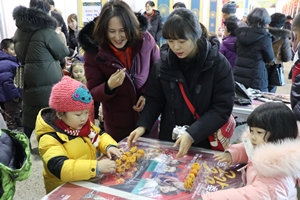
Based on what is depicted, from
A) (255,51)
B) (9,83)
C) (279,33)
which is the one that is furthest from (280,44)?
(9,83)

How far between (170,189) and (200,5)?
6.01 metres

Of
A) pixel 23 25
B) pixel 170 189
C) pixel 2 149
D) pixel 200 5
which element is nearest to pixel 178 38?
pixel 170 189

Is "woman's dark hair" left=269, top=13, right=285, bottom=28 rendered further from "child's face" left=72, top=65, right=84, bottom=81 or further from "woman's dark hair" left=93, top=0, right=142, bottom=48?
"woman's dark hair" left=93, top=0, right=142, bottom=48

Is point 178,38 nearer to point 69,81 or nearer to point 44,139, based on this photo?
point 69,81

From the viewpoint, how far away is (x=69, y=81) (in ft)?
4.22

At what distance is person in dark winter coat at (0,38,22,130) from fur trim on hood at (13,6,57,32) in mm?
834

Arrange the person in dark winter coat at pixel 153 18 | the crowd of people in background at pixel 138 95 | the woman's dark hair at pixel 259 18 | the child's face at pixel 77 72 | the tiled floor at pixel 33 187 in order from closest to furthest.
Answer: the crowd of people in background at pixel 138 95
the tiled floor at pixel 33 187
the woman's dark hair at pixel 259 18
the child's face at pixel 77 72
the person in dark winter coat at pixel 153 18

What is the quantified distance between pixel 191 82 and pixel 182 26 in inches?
10.6

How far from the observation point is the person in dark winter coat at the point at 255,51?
3.08 meters

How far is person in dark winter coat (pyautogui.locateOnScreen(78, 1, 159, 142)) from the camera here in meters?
1.55

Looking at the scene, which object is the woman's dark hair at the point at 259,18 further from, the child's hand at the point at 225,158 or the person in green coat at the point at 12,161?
the person in green coat at the point at 12,161

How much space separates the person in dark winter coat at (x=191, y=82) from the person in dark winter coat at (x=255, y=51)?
193 centimetres

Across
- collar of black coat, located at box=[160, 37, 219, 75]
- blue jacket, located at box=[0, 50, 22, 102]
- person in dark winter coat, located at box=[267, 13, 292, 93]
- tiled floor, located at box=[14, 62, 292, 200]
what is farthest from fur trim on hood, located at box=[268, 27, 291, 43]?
blue jacket, located at box=[0, 50, 22, 102]

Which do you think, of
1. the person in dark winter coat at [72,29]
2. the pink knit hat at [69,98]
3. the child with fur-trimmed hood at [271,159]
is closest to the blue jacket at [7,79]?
the person in dark winter coat at [72,29]
